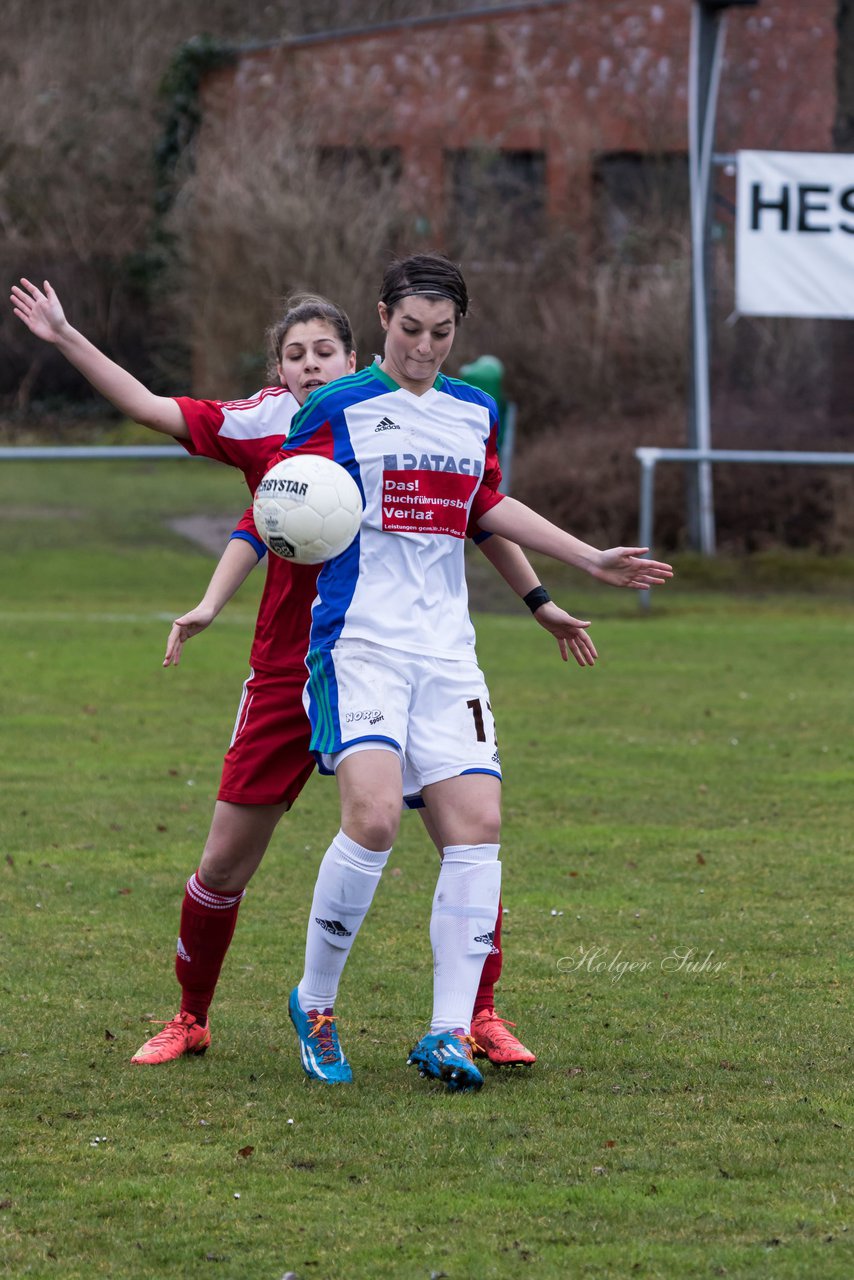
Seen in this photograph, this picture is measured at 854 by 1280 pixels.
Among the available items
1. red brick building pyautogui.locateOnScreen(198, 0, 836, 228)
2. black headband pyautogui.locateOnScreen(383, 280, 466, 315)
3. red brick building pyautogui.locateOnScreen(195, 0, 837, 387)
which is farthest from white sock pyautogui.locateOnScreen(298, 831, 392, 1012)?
red brick building pyautogui.locateOnScreen(198, 0, 836, 228)

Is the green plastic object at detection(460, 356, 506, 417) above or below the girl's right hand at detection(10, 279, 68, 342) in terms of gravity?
above

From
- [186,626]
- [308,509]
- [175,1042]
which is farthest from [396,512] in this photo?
[175,1042]

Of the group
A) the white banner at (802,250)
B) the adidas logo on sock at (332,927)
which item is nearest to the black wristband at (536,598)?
the adidas logo on sock at (332,927)

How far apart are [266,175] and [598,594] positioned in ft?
43.5

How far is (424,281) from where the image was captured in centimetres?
466

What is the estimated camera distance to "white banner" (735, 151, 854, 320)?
17766 millimetres

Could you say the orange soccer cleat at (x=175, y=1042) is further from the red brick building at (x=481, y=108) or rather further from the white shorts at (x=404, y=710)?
the red brick building at (x=481, y=108)

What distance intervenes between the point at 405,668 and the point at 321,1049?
0.99 meters

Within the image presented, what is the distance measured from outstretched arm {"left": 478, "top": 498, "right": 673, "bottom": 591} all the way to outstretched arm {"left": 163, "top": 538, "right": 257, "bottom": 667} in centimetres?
65

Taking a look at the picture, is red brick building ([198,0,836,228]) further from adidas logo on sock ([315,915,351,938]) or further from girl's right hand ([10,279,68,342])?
adidas logo on sock ([315,915,351,938])

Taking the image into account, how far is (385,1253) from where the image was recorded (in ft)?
11.3

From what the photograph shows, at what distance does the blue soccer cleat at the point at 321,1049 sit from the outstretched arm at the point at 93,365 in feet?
5.16

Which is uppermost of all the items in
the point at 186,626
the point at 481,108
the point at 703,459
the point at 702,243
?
the point at 481,108

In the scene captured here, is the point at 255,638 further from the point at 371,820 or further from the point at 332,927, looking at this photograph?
the point at 332,927
